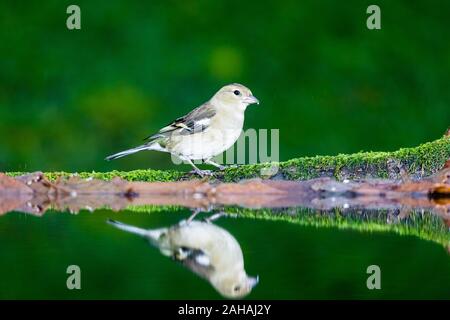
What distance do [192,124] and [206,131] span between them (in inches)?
5.0

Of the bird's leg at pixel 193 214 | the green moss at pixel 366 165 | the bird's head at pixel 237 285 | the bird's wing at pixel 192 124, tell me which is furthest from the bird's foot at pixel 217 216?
the bird's wing at pixel 192 124

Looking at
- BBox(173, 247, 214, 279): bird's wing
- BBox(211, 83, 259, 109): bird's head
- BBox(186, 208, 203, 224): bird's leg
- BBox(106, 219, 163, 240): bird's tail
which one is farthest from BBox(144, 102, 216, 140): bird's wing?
BBox(173, 247, 214, 279): bird's wing

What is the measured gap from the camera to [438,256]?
3.33 metres

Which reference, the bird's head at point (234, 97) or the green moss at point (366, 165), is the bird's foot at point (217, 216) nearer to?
the green moss at point (366, 165)

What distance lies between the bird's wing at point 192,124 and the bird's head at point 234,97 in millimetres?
114

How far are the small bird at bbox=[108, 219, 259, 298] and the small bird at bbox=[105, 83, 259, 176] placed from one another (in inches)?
82.6

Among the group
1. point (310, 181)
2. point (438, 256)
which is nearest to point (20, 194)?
point (310, 181)

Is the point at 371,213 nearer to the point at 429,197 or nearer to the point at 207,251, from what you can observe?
the point at 429,197

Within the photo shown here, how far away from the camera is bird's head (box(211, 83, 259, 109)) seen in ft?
21.9

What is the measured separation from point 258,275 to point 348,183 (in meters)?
2.07

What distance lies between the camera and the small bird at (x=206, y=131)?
20.9 ft

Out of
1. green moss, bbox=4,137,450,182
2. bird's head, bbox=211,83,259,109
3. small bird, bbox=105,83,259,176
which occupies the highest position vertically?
bird's head, bbox=211,83,259,109

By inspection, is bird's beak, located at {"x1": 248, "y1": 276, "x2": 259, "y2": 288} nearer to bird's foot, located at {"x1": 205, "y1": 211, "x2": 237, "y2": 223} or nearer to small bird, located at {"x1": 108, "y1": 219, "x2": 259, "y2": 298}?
small bird, located at {"x1": 108, "y1": 219, "x2": 259, "y2": 298}

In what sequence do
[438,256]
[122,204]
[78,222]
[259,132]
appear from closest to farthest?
[438,256]
[78,222]
[122,204]
[259,132]
